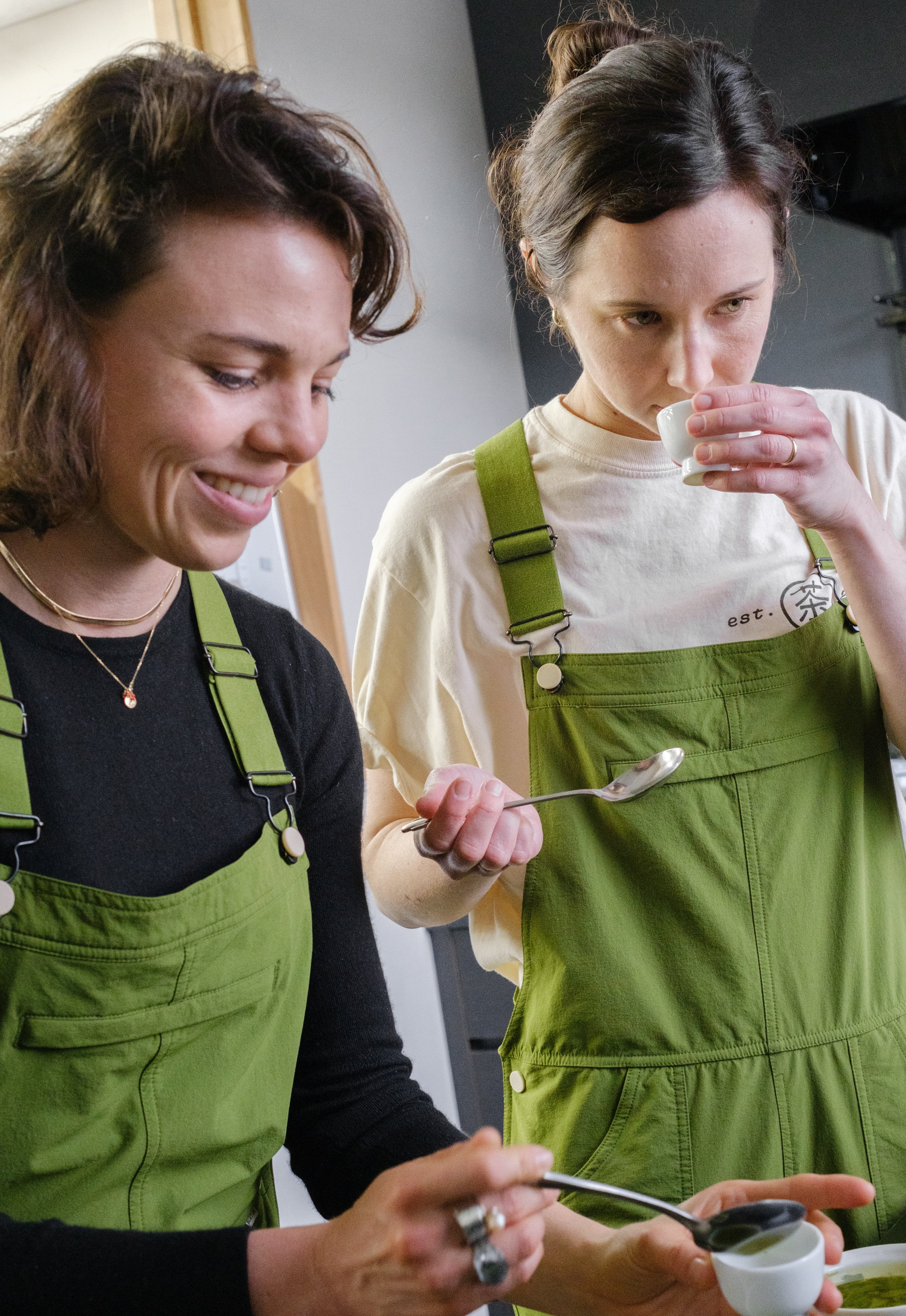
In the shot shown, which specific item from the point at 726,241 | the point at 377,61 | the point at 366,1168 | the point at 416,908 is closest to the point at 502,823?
the point at 416,908

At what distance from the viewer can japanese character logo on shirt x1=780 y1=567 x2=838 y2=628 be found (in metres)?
1.32

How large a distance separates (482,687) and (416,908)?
242 mm

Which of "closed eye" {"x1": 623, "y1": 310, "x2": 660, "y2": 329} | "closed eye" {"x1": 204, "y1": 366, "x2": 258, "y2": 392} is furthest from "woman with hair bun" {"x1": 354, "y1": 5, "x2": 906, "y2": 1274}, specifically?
"closed eye" {"x1": 204, "y1": 366, "x2": 258, "y2": 392}

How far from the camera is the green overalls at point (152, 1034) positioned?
35.8 inches

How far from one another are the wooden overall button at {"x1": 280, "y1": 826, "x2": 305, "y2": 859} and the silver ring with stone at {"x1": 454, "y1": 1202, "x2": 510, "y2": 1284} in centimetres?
43

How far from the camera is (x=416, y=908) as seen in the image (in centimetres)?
129

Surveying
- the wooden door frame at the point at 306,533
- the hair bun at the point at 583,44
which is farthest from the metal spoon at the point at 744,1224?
the wooden door frame at the point at 306,533

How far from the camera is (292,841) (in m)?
1.11

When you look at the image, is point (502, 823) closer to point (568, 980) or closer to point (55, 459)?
point (568, 980)

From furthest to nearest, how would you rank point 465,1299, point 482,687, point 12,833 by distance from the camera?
point 482,687 → point 12,833 → point 465,1299

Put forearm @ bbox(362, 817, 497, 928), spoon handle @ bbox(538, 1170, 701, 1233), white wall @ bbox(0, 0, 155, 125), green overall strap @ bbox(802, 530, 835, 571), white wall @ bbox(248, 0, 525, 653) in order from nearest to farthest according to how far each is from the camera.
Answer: spoon handle @ bbox(538, 1170, 701, 1233), forearm @ bbox(362, 817, 497, 928), green overall strap @ bbox(802, 530, 835, 571), white wall @ bbox(0, 0, 155, 125), white wall @ bbox(248, 0, 525, 653)

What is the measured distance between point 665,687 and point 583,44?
716 mm

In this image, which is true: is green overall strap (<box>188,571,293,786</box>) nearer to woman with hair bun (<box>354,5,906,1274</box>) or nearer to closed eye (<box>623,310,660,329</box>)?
woman with hair bun (<box>354,5,906,1274</box>)

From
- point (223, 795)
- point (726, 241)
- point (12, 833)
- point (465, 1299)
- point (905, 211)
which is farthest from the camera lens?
point (905, 211)
